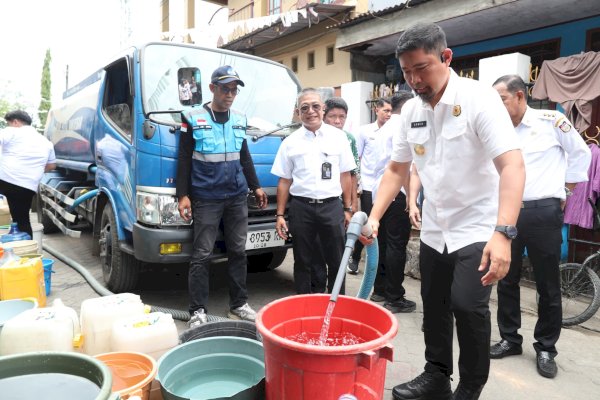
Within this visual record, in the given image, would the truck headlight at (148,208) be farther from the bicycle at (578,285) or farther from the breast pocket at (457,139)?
the bicycle at (578,285)

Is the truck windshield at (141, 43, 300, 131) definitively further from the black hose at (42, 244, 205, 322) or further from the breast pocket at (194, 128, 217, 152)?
the black hose at (42, 244, 205, 322)

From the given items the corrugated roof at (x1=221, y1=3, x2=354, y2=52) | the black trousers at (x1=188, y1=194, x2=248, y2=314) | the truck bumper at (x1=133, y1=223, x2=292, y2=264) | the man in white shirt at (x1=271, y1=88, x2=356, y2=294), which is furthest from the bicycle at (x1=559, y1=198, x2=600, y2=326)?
Answer: the corrugated roof at (x1=221, y1=3, x2=354, y2=52)

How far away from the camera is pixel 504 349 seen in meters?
3.21

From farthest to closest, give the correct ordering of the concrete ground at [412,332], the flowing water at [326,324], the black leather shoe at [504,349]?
the black leather shoe at [504,349]
the concrete ground at [412,332]
the flowing water at [326,324]

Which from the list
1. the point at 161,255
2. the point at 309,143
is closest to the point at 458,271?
the point at 309,143

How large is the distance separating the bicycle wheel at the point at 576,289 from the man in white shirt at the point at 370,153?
1.85 metres

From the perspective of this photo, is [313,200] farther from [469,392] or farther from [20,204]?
[20,204]

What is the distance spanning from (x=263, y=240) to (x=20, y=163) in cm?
357

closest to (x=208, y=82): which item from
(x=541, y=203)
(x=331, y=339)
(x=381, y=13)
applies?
(x=331, y=339)

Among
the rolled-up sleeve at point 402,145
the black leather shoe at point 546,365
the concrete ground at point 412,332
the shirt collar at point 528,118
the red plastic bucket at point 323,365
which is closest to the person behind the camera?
the red plastic bucket at point 323,365

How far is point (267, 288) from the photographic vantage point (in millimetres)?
4746

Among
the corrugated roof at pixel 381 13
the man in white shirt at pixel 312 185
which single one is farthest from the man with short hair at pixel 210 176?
the corrugated roof at pixel 381 13

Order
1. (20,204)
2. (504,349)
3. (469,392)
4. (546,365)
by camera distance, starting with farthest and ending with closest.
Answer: (20,204), (504,349), (546,365), (469,392)

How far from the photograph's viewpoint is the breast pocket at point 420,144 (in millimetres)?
2203
